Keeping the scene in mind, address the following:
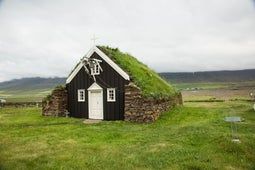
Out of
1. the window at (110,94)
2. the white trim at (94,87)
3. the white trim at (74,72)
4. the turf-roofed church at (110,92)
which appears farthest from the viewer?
the white trim at (74,72)

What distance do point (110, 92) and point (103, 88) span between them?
655 millimetres

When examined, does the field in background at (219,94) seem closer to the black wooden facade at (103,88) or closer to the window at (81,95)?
the black wooden facade at (103,88)

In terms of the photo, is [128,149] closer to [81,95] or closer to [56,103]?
[81,95]

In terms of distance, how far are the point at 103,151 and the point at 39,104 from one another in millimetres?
33245

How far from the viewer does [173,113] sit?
21.4 meters

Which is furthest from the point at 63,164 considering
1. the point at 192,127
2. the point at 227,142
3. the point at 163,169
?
the point at 192,127

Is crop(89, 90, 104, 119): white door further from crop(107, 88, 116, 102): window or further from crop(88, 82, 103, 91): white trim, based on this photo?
crop(107, 88, 116, 102): window

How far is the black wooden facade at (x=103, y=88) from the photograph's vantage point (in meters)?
20.6

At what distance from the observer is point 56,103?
22875 mm

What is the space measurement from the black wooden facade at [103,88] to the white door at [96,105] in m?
0.34

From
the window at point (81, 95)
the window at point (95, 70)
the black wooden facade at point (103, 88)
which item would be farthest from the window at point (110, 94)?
the window at point (81, 95)

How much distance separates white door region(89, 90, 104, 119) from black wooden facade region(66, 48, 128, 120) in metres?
0.34

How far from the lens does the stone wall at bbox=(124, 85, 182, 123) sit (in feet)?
61.6

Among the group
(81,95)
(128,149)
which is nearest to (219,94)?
(81,95)
